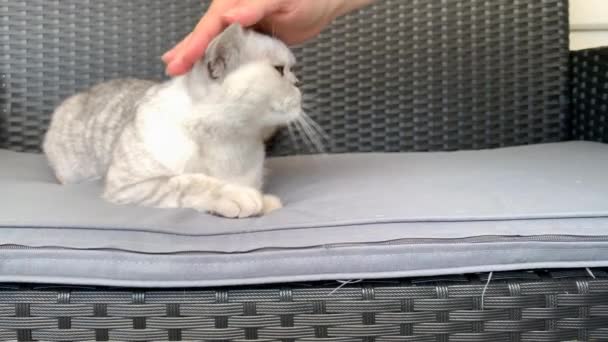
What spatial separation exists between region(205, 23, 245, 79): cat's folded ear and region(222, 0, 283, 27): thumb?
23 millimetres

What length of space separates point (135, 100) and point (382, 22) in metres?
0.82

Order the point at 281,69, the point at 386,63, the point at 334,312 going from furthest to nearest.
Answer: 1. the point at 386,63
2. the point at 281,69
3. the point at 334,312

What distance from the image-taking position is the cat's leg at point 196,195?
106 cm

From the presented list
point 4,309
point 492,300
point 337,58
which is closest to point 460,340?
point 492,300

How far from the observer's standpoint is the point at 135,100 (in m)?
1.52

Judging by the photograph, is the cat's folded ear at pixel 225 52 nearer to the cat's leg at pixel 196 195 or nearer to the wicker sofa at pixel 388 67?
the cat's leg at pixel 196 195

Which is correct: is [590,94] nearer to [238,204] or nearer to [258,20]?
[258,20]

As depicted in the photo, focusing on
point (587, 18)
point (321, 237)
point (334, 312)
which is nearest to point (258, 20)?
point (321, 237)

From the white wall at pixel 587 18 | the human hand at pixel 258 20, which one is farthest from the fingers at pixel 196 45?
the white wall at pixel 587 18

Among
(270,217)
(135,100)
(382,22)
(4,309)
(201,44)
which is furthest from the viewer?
(382,22)

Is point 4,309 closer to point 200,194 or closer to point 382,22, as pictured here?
point 200,194

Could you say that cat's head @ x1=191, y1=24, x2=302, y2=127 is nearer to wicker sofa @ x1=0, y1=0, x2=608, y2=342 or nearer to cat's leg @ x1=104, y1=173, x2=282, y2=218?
cat's leg @ x1=104, y1=173, x2=282, y2=218

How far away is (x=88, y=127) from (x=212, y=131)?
0.58 meters

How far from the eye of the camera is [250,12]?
46.7 inches
